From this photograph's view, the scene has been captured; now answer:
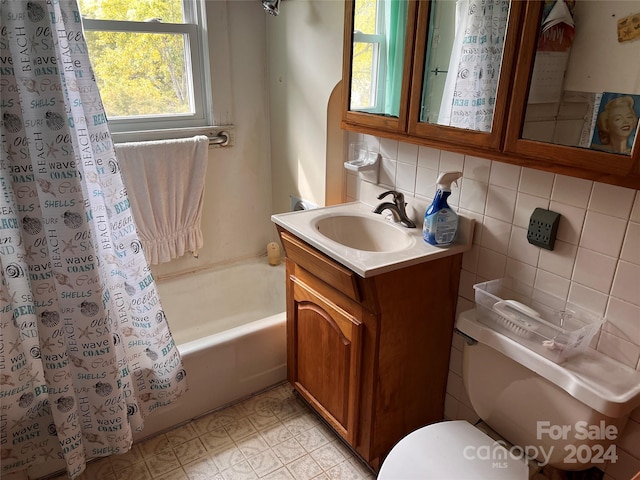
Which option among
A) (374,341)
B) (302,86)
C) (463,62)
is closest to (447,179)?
(463,62)

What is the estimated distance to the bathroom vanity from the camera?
1.47 metres

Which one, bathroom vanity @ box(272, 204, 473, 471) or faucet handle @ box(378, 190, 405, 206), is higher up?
faucet handle @ box(378, 190, 405, 206)

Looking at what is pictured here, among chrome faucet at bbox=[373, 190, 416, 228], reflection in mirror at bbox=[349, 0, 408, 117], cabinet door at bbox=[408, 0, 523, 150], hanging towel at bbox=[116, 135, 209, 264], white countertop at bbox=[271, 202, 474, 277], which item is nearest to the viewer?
cabinet door at bbox=[408, 0, 523, 150]

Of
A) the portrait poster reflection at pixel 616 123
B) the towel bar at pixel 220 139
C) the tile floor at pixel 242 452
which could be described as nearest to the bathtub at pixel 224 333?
the tile floor at pixel 242 452

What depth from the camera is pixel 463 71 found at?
143 cm

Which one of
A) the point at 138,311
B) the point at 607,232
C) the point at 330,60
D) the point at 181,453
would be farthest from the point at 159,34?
the point at 607,232

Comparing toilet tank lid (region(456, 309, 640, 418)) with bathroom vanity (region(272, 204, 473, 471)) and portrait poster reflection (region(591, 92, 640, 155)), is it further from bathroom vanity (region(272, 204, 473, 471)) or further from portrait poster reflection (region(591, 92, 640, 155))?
portrait poster reflection (region(591, 92, 640, 155))

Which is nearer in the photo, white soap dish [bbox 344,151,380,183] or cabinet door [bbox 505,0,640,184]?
cabinet door [bbox 505,0,640,184]

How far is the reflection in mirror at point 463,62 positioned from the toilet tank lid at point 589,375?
0.62m

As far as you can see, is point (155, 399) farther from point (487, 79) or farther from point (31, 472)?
point (487, 79)

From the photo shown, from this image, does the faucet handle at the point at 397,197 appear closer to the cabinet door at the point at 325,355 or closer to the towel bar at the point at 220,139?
the cabinet door at the point at 325,355

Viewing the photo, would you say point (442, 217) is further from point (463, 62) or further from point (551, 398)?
point (551, 398)

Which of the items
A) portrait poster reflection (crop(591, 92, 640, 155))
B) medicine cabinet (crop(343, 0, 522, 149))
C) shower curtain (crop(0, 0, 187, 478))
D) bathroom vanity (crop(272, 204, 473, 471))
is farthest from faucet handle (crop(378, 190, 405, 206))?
shower curtain (crop(0, 0, 187, 478))

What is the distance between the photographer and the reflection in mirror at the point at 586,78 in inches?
42.1
